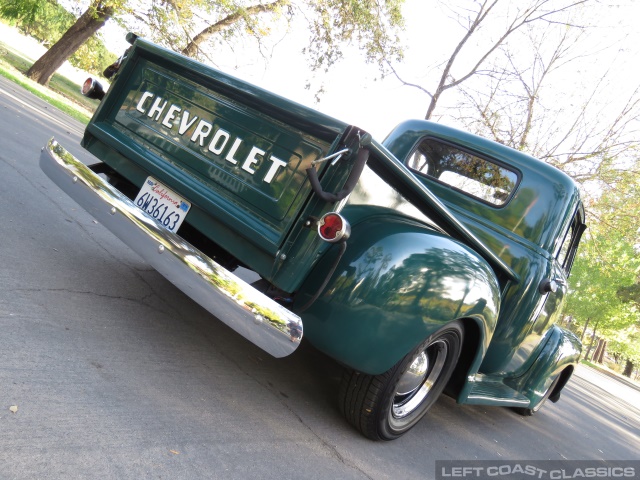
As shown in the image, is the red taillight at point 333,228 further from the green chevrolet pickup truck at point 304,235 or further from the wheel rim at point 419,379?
the wheel rim at point 419,379

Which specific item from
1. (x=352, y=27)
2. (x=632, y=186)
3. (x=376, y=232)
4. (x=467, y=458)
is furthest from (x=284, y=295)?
(x=352, y=27)

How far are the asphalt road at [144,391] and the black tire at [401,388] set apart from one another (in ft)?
0.41

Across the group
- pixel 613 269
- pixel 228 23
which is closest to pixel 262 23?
pixel 228 23

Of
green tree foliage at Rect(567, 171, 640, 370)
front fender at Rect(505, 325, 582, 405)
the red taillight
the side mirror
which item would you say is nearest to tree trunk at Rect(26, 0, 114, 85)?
the side mirror

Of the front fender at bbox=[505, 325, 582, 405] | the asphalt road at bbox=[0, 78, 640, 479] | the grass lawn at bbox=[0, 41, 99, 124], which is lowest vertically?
the grass lawn at bbox=[0, 41, 99, 124]

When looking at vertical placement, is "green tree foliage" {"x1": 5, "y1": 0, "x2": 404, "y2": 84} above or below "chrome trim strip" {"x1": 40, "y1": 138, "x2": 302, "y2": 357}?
above

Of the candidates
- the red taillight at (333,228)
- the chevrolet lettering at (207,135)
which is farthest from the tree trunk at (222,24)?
the red taillight at (333,228)

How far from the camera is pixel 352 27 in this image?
16812 millimetres

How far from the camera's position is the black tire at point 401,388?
286 cm

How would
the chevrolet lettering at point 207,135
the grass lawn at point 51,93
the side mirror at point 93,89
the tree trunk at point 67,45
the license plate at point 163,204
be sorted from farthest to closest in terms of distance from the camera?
the tree trunk at point 67,45, the grass lawn at point 51,93, the side mirror at point 93,89, the license plate at point 163,204, the chevrolet lettering at point 207,135

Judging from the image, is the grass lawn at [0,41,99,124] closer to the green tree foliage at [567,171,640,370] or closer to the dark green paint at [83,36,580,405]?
the dark green paint at [83,36,580,405]

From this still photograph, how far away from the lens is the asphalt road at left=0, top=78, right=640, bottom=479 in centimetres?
200

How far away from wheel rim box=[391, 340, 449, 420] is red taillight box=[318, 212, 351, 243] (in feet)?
3.43

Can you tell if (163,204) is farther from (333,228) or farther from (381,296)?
(381,296)
